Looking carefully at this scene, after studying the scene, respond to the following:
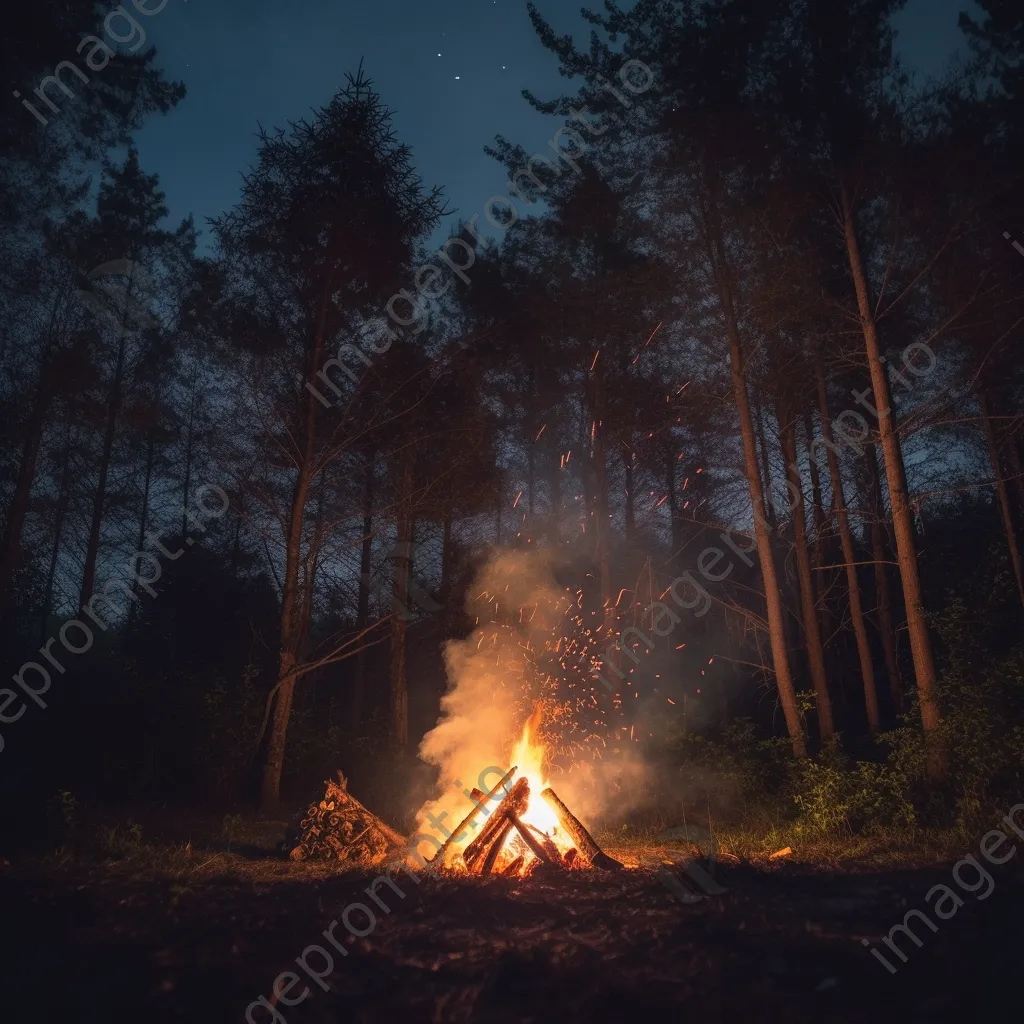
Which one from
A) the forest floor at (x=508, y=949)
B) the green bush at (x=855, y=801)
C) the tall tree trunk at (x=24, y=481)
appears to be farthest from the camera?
the tall tree trunk at (x=24, y=481)

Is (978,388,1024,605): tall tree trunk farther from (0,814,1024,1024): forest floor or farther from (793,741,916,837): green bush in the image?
(0,814,1024,1024): forest floor

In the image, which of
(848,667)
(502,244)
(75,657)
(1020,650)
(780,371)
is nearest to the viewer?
(1020,650)

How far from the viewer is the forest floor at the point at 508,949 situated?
4285 mm

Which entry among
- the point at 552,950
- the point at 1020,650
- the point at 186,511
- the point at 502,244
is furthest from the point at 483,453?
the point at 186,511

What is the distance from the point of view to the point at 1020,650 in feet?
37.3

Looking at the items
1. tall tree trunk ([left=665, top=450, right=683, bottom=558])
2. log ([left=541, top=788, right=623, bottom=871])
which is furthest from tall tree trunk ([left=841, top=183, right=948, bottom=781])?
tall tree trunk ([left=665, top=450, right=683, bottom=558])

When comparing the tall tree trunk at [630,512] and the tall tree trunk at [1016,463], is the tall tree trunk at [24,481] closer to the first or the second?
the tall tree trunk at [630,512]

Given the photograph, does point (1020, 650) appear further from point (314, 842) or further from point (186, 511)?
point (186, 511)

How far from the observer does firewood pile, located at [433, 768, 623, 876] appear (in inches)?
357

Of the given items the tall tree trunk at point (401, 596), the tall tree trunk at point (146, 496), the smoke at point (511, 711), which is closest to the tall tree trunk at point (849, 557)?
the smoke at point (511, 711)

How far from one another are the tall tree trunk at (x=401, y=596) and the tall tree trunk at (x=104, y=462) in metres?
7.80

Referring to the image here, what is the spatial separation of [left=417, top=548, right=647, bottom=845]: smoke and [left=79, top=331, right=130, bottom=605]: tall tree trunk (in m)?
10.5

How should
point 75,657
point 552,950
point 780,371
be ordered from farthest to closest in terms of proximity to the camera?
1. point 75,657
2. point 780,371
3. point 552,950

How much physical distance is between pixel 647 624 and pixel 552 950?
13.1 meters
